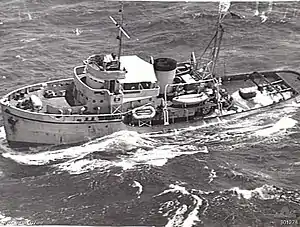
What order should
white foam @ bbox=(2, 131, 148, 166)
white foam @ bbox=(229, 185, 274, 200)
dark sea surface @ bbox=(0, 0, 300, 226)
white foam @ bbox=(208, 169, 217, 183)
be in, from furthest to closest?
white foam @ bbox=(2, 131, 148, 166)
white foam @ bbox=(208, 169, 217, 183)
white foam @ bbox=(229, 185, 274, 200)
dark sea surface @ bbox=(0, 0, 300, 226)

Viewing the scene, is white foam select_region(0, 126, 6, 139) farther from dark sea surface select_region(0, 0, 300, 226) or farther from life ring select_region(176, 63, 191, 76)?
life ring select_region(176, 63, 191, 76)

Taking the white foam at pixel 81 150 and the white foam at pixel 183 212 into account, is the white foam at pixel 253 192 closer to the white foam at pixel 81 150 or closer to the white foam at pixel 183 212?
the white foam at pixel 183 212

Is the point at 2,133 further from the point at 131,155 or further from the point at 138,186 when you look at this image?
the point at 138,186

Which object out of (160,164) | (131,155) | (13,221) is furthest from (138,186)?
(13,221)

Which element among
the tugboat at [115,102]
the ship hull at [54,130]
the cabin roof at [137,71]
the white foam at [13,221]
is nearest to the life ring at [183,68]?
the tugboat at [115,102]

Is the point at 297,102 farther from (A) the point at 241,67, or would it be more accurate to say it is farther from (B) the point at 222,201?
(B) the point at 222,201

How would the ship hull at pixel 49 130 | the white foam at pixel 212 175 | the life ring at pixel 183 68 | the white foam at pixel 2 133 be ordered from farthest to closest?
the life ring at pixel 183 68 < the white foam at pixel 2 133 < the ship hull at pixel 49 130 < the white foam at pixel 212 175

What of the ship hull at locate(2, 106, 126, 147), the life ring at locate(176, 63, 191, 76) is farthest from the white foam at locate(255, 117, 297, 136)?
the ship hull at locate(2, 106, 126, 147)
